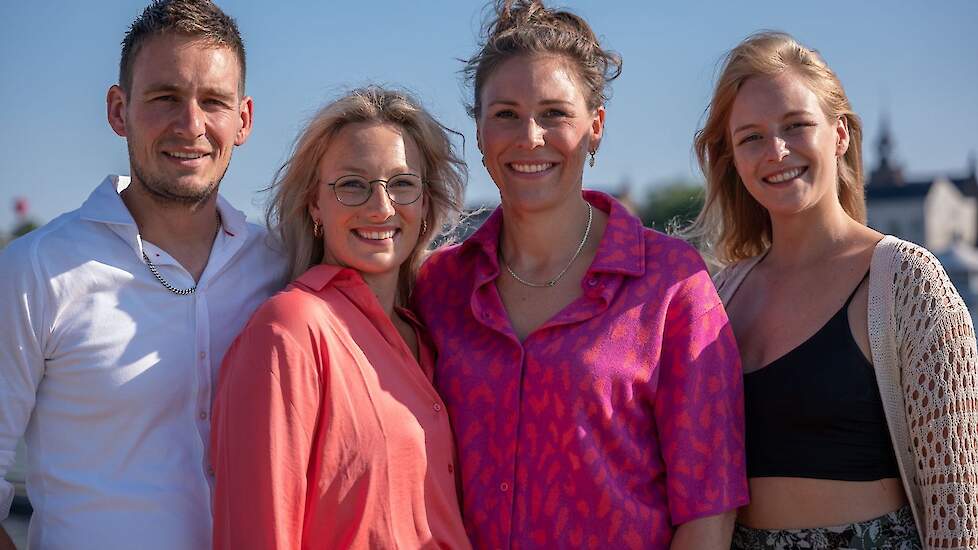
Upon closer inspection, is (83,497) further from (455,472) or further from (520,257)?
(520,257)

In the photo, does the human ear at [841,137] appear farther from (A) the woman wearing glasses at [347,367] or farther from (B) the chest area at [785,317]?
(A) the woman wearing glasses at [347,367]

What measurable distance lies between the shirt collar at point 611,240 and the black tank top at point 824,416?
24.2 inches

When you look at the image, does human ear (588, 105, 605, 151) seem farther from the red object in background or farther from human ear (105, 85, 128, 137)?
the red object in background

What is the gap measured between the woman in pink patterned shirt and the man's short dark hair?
3.01 feet

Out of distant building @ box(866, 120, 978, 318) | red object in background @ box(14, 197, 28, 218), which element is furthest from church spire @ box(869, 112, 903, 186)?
red object in background @ box(14, 197, 28, 218)

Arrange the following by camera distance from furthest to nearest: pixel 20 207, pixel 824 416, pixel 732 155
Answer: pixel 20 207
pixel 732 155
pixel 824 416

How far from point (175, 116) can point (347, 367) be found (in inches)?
41.4

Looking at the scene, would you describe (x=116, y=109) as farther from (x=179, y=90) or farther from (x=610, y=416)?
(x=610, y=416)

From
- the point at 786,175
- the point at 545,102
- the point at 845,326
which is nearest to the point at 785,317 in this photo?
the point at 845,326

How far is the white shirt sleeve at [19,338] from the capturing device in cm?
322

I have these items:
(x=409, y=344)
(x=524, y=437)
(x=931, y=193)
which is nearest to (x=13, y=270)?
(x=409, y=344)

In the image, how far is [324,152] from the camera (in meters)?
3.60

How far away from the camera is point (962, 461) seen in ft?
10.8

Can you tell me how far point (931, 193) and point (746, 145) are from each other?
84052 mm
